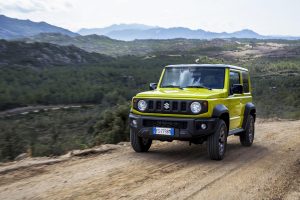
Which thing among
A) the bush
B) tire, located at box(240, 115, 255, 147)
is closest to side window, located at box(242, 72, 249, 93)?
tire, located at box(240, 115, 255, 147)

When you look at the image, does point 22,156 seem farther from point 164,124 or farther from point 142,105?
point 164,124

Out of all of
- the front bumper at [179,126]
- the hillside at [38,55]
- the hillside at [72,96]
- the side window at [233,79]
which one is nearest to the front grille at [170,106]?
the front bumper at [179,126]

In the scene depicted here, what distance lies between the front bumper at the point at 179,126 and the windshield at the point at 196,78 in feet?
4.08

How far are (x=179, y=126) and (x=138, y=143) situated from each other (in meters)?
1.30

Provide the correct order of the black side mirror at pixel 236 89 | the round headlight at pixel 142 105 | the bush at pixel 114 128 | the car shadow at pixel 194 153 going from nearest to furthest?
the round headlight at pixel 142 105, the car shadow at pixel 194 153, the black side mirror at pixel 236 89, the bush at pixel 114 128

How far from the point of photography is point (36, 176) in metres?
6.97

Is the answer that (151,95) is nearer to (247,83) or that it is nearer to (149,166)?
(149,166)

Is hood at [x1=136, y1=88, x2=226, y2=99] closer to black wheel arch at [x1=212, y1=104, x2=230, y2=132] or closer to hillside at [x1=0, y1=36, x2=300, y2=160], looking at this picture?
black wheel arch at [x1=212, y1=104, x2=230, y2=132]

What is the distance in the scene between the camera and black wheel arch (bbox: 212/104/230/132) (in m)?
8.35

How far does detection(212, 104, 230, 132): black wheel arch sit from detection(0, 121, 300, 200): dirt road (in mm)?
832

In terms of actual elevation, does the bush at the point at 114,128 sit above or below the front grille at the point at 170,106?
below

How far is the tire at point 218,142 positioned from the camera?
837 centimetres

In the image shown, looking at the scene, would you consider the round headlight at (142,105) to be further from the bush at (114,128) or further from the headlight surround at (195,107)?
the bush at (114,128)

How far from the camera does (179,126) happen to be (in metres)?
8.26
